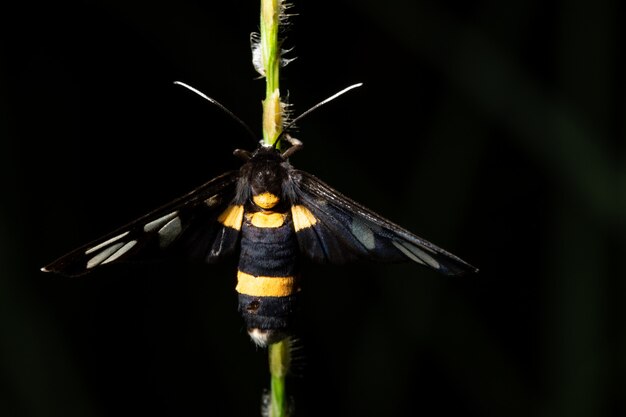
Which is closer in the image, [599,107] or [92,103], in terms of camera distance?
[599,107]

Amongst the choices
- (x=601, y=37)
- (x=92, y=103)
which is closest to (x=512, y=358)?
(x=601, y=37)

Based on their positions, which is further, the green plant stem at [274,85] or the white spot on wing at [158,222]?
the white spot on wing at [158,222]

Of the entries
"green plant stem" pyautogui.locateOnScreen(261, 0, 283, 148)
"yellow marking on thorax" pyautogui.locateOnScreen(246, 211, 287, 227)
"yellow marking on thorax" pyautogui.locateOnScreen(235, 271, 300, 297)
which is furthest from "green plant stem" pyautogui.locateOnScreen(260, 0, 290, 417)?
"yellow marking on thorax" pyautogui.locateOnScreen(246, 211, 287, 227)

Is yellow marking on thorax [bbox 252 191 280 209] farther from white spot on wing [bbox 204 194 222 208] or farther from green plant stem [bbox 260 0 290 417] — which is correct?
green plant stem [bbox 260 0 290 417]

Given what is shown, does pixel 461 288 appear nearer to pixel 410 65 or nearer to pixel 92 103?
pixel 410 65

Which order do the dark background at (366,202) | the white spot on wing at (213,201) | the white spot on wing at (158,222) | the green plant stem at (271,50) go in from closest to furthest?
the green plant stem at (271,50) < the white spot on wing at (158,222) < the white spot on wing at (213,201) < the dark background at (366,202)

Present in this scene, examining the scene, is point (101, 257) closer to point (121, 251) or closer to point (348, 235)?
point (121, 251)

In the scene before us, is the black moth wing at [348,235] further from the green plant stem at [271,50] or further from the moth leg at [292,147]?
the green plant stem at [271,50]

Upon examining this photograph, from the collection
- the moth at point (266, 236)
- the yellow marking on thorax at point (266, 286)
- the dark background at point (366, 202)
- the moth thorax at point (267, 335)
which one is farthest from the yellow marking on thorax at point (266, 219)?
the dark background at point (366, 202)
